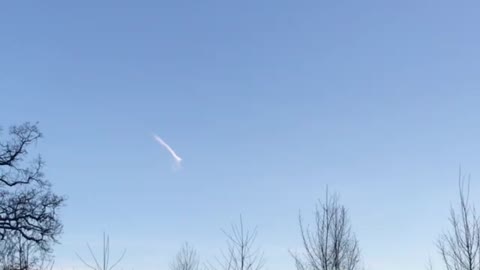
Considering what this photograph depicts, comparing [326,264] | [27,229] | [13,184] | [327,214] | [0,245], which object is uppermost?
[13,184]

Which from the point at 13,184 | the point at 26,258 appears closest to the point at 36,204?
the point at 13,184

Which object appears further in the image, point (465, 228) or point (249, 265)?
point (249, 265)

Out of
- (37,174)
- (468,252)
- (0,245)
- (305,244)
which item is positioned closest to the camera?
(468,252)

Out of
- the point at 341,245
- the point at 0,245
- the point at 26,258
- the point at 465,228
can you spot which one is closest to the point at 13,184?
the point at 0,245

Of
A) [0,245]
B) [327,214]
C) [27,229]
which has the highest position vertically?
[27,229]

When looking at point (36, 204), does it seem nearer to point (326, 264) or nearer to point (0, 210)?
point (0, 210)

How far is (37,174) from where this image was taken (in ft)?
114

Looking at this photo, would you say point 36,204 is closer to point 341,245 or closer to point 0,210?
point 0,210

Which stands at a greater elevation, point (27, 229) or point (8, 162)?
point (8, 162)

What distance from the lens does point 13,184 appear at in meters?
33.9

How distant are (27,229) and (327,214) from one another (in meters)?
17.8

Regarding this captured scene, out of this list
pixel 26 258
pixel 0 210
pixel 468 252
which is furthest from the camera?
pixel 0 210

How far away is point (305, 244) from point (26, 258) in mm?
8851

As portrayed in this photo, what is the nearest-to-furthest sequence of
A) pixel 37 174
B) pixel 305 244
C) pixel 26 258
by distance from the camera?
pixel 305 244, pixel 26 258, pixel 37 174
